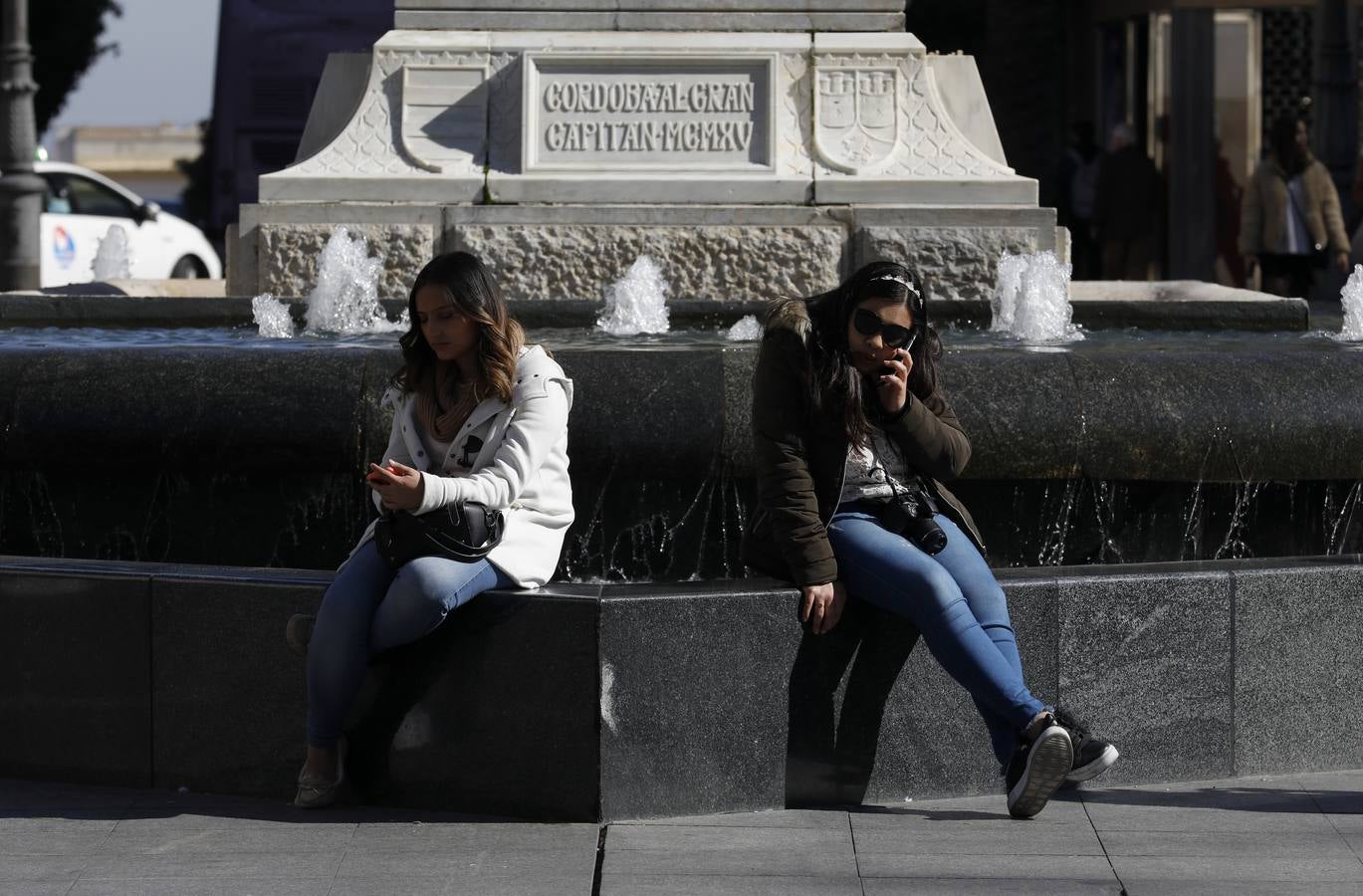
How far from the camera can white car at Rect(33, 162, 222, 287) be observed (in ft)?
69.4

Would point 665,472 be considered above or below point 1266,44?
below

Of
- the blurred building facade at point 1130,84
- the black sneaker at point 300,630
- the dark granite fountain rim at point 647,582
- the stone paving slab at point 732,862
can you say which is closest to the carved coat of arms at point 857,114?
the dark granite fountain rim at point 647,582

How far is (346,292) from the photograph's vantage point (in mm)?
9359

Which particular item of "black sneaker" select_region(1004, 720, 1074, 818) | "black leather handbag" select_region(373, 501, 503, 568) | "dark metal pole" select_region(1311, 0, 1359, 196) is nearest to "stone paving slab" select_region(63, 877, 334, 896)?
"black leather handbag" select_region(373, 501, 503, 568)

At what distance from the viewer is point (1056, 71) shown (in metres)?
26.1

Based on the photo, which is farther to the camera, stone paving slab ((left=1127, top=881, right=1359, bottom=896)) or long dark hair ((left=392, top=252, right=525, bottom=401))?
long dark hair ((left=392, top=252, right=525, bottom=401))

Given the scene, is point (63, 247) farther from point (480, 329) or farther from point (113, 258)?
point (480, 329)

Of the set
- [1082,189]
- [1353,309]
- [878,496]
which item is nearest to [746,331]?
[1353,309]

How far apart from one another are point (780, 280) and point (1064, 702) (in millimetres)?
4455

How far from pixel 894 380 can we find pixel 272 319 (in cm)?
412

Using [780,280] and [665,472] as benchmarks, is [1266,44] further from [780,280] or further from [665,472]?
[665,472]

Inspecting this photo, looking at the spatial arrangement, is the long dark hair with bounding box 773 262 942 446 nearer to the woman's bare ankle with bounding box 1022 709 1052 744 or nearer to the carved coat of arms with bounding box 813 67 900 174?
the woman's bare ankle with bounding box 1022 709 1052 744

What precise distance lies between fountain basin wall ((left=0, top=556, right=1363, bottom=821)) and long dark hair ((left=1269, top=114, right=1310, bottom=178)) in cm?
984

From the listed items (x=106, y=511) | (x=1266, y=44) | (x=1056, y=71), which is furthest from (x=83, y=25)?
(x=106, y=511)
